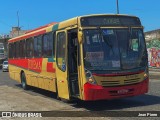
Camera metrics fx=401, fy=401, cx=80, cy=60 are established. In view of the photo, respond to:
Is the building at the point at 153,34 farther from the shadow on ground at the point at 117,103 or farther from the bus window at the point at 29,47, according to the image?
the shadow on ground at the point at 117,103

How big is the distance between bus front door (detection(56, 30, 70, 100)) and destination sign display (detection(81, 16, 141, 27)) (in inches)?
51.6

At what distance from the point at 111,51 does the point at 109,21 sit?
3.37 ft

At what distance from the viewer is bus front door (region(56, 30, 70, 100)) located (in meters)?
13.3

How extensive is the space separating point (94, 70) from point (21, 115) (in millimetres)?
2511

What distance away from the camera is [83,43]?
39.8 feet

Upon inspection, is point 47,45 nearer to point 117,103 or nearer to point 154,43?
point 117,103

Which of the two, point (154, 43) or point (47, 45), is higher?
A: point (154, 43)

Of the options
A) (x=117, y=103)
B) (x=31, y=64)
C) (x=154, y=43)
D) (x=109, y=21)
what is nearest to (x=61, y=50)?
(x=109, y=21)

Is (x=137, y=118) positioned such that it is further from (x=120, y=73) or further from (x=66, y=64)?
(x=66, y=64)

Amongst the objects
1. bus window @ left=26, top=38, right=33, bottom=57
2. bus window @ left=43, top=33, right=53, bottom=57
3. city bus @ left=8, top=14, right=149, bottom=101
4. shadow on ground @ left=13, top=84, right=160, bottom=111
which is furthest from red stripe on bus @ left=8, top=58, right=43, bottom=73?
shadow on ground @ left=13, top=84, right=160, bottom=111

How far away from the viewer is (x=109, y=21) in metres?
12.6

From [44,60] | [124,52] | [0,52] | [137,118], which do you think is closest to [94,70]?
[124,52]

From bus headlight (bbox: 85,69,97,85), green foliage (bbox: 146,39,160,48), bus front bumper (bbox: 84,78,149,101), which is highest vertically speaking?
green foliage (bbox: 146,39,160,48)

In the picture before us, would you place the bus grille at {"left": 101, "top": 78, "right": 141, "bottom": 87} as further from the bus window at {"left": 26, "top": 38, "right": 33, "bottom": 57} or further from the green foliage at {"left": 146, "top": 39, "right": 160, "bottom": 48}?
the green foliage at {"left": 146, "top": 39, "right": 160, "bottom": 48}
